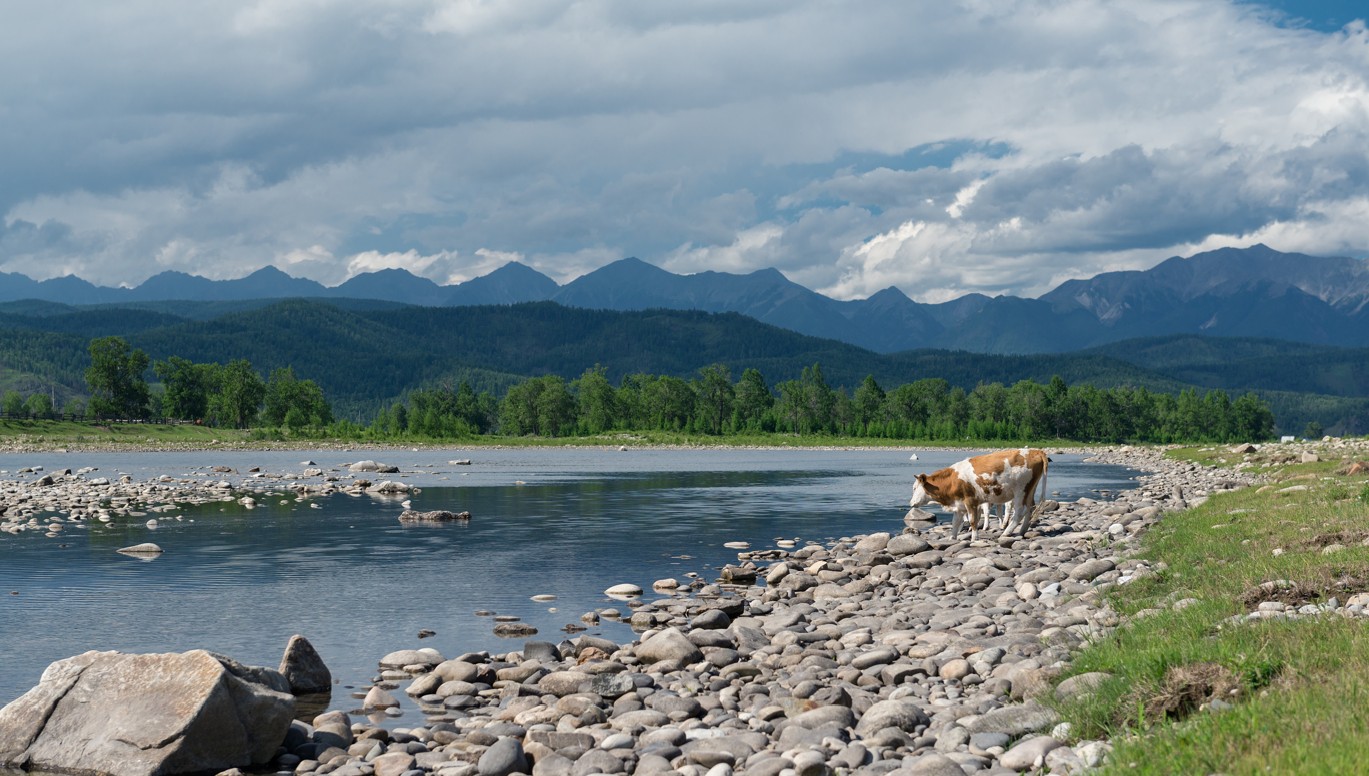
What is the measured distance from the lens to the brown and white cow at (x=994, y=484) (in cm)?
2933

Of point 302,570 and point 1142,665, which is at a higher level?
point 1142,665

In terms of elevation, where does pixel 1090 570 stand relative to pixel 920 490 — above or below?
below

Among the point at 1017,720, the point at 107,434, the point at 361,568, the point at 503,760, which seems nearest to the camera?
the point at 1017,720

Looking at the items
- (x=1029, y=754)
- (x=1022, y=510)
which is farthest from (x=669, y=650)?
(x=1022, y=510)

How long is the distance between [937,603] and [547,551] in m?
15.5

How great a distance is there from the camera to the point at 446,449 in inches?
6526

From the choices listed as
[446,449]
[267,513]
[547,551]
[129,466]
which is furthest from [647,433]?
[547,551]

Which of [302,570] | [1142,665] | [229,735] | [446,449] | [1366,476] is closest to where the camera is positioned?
[1142,665]

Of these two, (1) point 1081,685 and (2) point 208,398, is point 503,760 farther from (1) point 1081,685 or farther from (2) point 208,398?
(2) point 208,398

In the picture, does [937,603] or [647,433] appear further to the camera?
[647,433]

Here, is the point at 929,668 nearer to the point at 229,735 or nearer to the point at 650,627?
the point at 650,627

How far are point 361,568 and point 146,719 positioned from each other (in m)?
16.9

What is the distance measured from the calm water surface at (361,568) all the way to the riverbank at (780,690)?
2204mm

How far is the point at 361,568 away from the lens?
2877 cm
